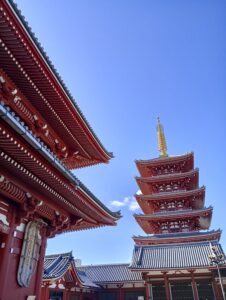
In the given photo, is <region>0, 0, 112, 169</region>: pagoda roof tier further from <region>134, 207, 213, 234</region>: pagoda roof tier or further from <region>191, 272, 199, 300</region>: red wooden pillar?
<region>134, 207, 213, 234</region>: pagoda roof tier

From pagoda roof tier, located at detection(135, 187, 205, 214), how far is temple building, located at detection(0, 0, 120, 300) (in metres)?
17.4

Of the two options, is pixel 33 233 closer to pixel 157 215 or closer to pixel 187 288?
pixel 187 288

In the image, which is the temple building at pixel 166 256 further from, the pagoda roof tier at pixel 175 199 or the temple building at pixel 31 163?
the temple building at pixel 31 163

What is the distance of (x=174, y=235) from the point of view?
24719 mm

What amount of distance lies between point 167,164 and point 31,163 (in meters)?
25.1

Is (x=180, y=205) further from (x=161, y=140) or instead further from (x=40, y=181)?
(x=40, y=181)

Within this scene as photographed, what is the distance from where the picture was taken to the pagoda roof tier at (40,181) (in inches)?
228

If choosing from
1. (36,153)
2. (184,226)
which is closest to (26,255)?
(36,153)

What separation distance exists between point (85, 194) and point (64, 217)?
1.82 m

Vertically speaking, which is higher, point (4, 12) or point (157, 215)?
point (157, 215)

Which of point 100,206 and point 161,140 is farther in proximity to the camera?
point 161,140

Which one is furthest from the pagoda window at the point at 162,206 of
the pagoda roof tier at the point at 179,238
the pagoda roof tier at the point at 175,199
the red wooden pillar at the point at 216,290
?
the red wooden pillar at the point at 216,290

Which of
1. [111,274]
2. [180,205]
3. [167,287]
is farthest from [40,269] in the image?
[180,205]

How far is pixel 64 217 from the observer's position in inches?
385
